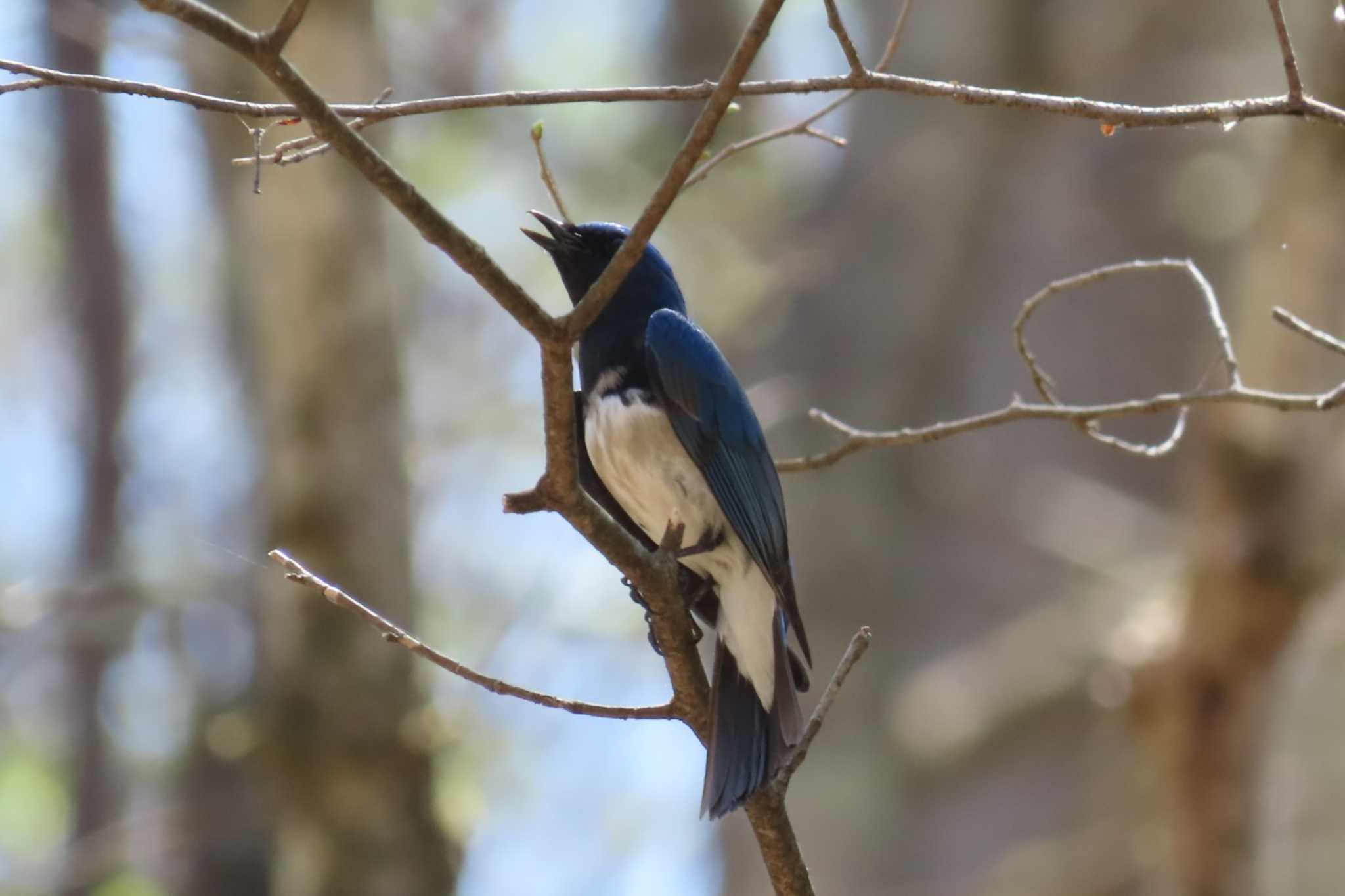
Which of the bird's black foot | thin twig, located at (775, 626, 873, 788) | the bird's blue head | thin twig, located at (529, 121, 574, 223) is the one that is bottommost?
thin twig, located at (775, 626, 873, 788)

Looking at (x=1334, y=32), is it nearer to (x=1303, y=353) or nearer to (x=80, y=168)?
(x=1303, y=353)

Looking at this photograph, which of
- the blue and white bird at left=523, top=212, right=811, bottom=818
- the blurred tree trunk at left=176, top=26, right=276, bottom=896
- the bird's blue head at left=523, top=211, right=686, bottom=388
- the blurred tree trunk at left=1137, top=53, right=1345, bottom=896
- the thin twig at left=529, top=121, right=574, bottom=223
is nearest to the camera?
the thin twig at left=529, top=121, right=574, bottom=223

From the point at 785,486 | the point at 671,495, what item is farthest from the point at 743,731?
the point at 785,486

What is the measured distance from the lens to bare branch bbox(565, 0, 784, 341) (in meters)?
1.91

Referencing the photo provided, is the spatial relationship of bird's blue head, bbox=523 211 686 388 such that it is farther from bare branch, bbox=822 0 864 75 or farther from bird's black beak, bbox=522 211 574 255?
bare branch, bbox=822 0 864 75

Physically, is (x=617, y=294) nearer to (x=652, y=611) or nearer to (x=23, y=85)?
(x=652, y=611)

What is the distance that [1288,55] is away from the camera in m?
2.11

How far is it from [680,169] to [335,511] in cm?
362

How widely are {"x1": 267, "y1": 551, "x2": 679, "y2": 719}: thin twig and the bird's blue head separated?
127 centimetres

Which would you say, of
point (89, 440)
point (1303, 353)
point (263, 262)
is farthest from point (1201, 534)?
point (89, 440)

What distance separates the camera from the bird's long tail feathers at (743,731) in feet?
8.93

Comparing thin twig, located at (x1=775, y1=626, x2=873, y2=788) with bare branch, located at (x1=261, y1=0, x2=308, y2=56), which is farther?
thin twig, located at (x1=775, y1=626, x2=873, y2=788)

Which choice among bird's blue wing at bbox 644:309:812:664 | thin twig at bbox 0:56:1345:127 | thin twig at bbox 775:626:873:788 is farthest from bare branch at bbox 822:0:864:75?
bird's blue wing at bbox 644:309:812:664

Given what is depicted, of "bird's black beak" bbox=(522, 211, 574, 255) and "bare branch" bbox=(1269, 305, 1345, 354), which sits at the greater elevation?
"bird's black beak" bbox=(522, 211, 574, 255)
